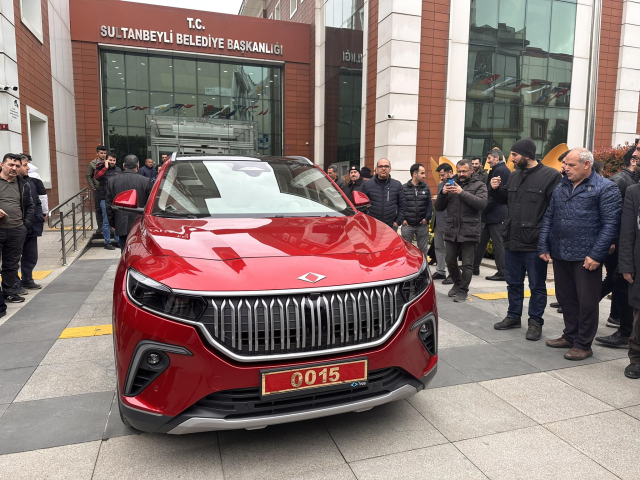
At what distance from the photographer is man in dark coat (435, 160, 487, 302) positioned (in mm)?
→ 5770

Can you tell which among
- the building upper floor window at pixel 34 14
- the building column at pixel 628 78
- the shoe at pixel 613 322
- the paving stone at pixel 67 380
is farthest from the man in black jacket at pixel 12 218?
the building column at pixel 628 78

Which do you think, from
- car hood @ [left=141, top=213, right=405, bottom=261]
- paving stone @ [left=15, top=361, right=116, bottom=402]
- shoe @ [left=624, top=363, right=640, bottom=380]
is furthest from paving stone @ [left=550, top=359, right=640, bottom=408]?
paving stone @ [left=15, top=361, right=116, bottom=402]

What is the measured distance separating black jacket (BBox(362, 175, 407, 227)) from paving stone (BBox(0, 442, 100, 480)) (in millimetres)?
5243

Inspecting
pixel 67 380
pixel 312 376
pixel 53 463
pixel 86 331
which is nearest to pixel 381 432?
pixel 312 376

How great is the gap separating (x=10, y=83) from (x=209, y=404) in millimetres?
11213

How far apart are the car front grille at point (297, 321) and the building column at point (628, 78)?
19370 mm

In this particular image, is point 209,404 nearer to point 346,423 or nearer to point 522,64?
point 346,423

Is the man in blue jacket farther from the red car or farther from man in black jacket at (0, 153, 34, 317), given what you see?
man in black jacket at (0, 153, 34, 317)

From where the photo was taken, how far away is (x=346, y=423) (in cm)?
284

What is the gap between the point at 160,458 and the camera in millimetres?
2479

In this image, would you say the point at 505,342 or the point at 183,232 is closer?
the point at 183,232

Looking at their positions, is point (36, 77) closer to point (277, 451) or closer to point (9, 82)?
point (9, 82)

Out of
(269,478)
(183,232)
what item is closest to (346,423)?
(269,478)

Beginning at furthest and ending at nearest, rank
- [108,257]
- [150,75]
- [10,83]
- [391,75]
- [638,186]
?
1. [150,75]
2. [391,75]
3. [10,83]
4. [108,257]
5. [638,186]
